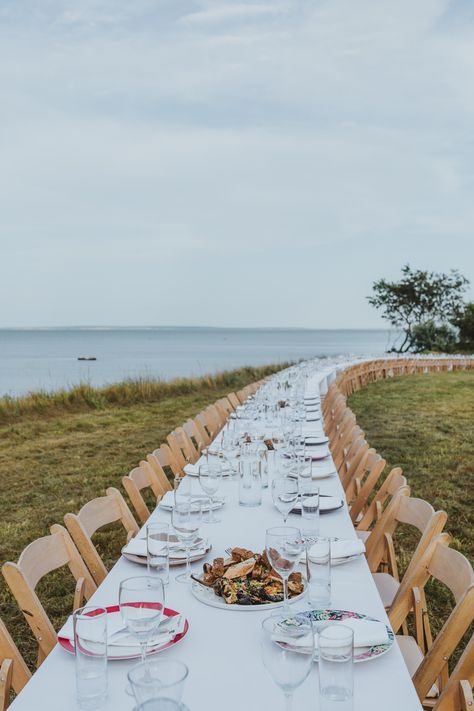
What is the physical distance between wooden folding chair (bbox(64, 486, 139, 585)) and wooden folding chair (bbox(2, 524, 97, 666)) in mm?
130

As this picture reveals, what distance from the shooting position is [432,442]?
29.8 feet

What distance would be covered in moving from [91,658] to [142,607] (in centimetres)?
16

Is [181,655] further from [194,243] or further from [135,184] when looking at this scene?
[194,243]

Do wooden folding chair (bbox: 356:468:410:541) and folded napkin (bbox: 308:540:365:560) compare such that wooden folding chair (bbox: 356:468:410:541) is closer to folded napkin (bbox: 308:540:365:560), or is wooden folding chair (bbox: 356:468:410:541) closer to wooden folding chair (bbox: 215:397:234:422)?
folded napkin (bbox: 308:540:365:560)

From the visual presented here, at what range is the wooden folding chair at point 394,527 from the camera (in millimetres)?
2633

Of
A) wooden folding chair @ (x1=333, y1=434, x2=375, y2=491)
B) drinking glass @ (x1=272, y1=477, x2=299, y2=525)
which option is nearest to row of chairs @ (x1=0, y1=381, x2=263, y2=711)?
drinking glass @ (x1=272, y1=477, x2=299, y2=525)

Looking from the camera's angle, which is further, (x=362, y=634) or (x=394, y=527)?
(x=394, y=527)

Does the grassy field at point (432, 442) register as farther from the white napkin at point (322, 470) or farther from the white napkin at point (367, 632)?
the white napkin at point (367, 632)

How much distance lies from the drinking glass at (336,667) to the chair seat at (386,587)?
65.5 inches

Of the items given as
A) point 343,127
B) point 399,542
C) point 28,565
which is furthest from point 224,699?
point 343,127

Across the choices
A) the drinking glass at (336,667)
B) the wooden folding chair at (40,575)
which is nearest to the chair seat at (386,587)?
the wooden folding chair at (40,575)

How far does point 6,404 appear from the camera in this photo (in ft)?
39.3

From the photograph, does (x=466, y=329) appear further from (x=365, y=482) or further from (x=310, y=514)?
(x=310, y=514)

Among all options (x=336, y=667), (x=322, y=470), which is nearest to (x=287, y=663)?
(x=336, y=667)
